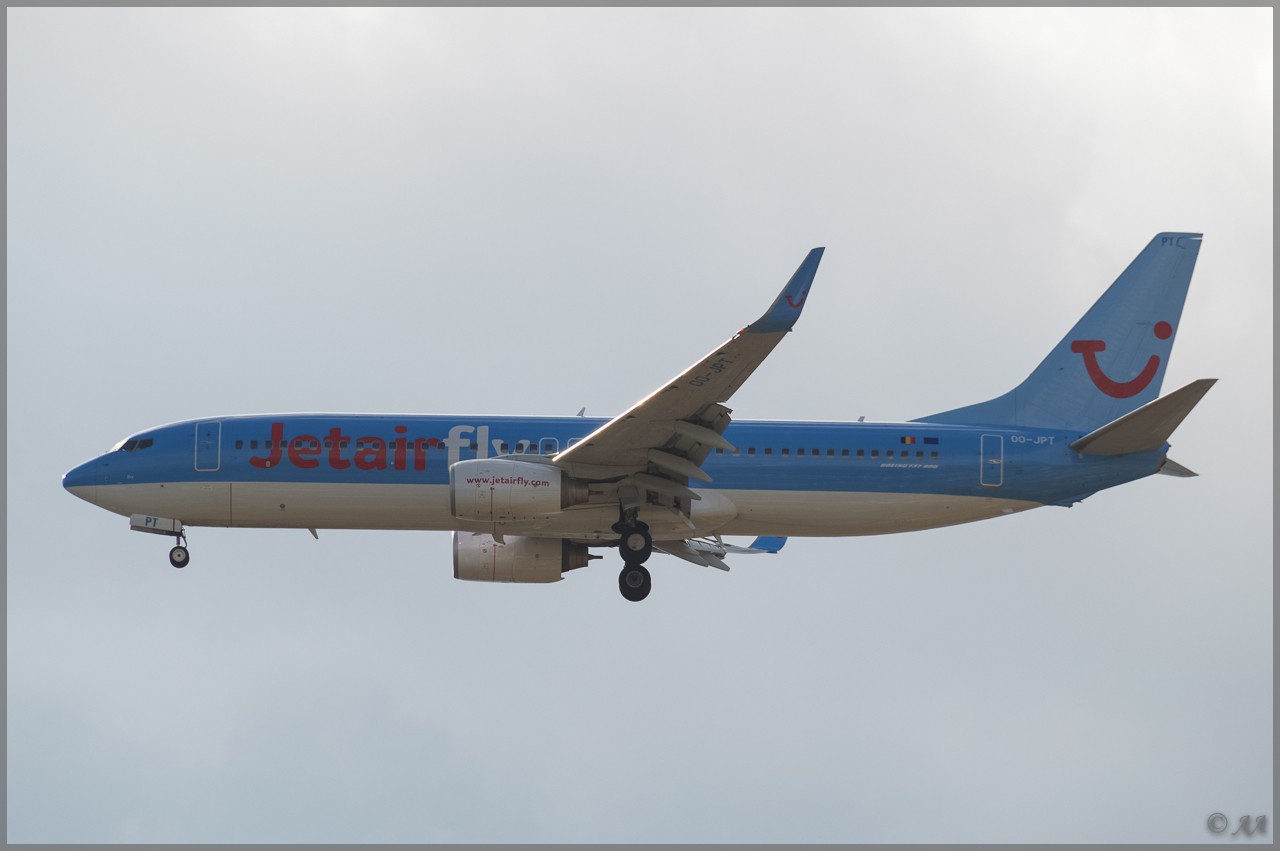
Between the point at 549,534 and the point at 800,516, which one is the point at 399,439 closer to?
the point at 549,534

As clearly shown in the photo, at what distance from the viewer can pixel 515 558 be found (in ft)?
143

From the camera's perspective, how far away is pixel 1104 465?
41.2 metres

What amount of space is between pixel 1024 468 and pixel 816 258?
36.6 feet

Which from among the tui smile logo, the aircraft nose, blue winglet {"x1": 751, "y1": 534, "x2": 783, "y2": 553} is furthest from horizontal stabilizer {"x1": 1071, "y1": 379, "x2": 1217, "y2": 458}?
the aircraft nose

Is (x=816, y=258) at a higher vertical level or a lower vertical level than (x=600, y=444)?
higher

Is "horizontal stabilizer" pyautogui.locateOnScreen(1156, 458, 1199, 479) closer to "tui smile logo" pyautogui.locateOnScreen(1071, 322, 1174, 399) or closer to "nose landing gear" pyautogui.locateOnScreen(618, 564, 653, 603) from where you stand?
"tui smile logo" pyautogui.locateOnScreen(1071, 322, 1174, 399)

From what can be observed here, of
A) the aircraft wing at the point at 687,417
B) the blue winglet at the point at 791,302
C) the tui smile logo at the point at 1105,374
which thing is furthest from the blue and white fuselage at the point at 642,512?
the blue winglet at the point at 791,302

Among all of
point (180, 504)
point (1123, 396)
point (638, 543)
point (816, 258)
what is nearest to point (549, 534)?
point (638, 543)

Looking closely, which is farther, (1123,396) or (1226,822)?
(1123,396)

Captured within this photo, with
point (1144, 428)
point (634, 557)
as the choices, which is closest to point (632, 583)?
point (634, 557)

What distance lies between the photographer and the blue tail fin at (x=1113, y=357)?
43094 millimetres

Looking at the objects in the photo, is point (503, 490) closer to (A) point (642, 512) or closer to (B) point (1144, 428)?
(A) point (642, 512)

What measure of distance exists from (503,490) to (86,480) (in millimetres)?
11223

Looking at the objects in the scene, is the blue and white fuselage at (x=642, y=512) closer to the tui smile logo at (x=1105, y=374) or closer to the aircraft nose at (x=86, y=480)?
the aircraft nose at (x=86, y=480)
